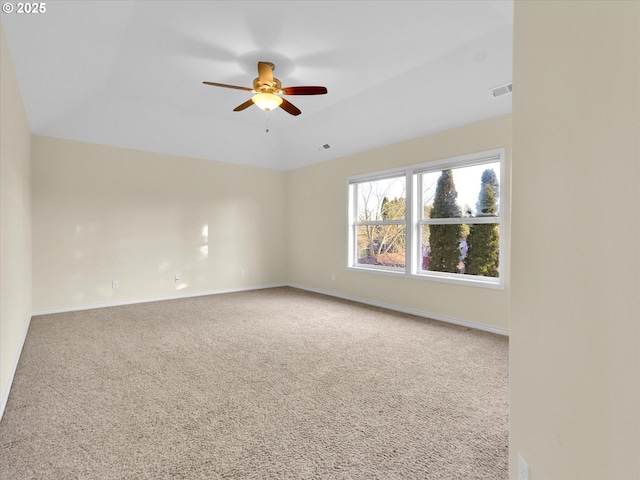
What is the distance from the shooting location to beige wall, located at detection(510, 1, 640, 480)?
2.26 ft

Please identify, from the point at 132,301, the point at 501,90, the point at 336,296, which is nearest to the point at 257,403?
the point at 501,90

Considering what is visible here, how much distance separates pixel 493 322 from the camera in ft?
12.7

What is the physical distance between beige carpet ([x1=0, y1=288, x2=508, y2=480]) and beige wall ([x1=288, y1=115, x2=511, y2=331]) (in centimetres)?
49

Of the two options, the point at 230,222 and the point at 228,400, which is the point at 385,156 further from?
the point at 228,400

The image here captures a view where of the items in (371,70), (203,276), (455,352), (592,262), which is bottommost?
(455,352)

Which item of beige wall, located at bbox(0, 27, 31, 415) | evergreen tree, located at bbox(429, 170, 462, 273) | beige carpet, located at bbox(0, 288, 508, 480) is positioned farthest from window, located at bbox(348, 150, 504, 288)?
beige wall, located at bbox(0, 27, 31, 415)

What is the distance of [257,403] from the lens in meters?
2.23

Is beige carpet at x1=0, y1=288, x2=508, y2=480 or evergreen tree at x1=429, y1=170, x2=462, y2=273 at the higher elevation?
evergreen tree at x1=429, y1=170, x2=462, y2=273

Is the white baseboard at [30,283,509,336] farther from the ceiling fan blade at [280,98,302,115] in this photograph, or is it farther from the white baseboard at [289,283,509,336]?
the ceiling fan blade at [280,98,302,115]

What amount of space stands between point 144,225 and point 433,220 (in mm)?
4530

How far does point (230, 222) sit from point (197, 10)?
404 cm

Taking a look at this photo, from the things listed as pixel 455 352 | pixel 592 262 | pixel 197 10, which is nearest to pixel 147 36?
pixel 197 10

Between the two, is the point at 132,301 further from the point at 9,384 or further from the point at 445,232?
the point at 445,232

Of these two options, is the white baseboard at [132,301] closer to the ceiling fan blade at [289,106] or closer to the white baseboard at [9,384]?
the white baseboard at [9,384]
